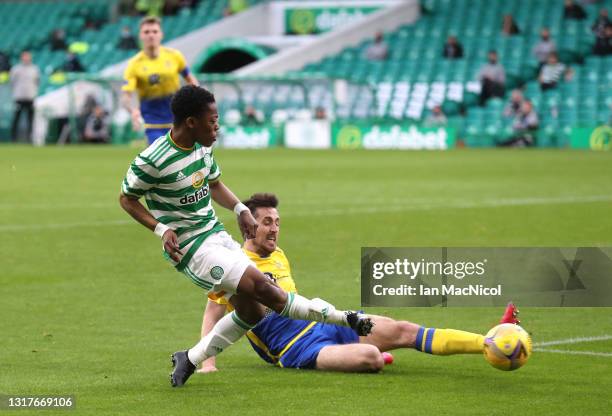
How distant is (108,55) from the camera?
45.2 meters

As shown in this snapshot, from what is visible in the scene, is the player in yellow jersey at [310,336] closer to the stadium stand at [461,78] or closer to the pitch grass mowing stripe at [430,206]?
the pitch grass mowing stripe at [430,206]

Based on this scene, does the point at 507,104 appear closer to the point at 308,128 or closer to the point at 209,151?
the point at 308,128

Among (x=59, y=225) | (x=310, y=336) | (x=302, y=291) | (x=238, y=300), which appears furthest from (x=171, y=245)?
(x=59, y=225)

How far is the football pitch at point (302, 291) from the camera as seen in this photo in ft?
23.9

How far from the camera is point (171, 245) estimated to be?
725cm

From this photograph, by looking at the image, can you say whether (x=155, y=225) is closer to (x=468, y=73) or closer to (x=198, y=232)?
(x=198, y=232)

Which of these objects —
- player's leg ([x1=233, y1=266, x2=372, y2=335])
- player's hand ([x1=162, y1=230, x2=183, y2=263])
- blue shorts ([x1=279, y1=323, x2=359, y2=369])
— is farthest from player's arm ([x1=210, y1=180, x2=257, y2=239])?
blue shorts ([x1=279, y1=323, x2=359, y2=369])

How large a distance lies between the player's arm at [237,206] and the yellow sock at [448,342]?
1.13 m

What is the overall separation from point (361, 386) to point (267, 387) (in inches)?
20.2

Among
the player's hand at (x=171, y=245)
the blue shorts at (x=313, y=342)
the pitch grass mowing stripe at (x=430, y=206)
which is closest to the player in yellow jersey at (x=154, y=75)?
the pitch grass mowing stripe at (x=430, y=206)

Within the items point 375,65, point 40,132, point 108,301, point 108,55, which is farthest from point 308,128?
point 108,301

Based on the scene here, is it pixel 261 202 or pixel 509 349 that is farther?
pixel 261 202

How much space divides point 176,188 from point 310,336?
4.27 ft

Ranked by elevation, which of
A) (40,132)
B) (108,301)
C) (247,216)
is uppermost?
(247,216)
